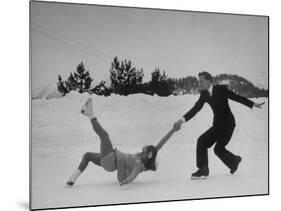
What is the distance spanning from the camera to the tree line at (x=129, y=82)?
4645mm

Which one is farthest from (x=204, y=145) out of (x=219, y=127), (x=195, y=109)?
(x=195, y=109)

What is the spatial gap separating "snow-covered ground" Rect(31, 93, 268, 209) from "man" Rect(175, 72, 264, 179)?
56 millimetres

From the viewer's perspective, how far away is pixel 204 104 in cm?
508

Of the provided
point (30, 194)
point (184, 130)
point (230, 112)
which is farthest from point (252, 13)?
point (30, 194)

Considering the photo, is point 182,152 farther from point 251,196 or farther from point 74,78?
point 74,78

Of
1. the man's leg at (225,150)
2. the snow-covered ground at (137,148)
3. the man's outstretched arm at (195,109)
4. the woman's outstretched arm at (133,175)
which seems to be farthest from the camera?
the man's leg at (225,150)

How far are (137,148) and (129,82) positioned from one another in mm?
647

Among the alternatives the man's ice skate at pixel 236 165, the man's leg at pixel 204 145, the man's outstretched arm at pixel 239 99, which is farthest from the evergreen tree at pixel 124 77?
the man's ice skate at pixel 236 165

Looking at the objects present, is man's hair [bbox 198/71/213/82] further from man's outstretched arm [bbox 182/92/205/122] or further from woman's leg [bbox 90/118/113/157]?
woman's leg [bbox 90/118/113/157]

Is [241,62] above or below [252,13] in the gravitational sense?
below

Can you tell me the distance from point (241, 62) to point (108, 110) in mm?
1532

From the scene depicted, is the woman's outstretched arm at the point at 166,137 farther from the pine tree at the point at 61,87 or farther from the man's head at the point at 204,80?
the pine tree at the point at 61,87

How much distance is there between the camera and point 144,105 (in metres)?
4.85

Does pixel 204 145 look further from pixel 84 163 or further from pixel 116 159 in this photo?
pixel 84 163
